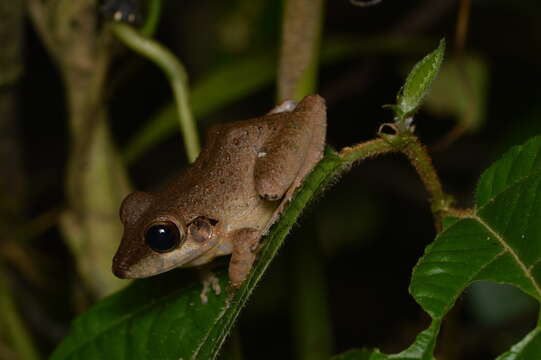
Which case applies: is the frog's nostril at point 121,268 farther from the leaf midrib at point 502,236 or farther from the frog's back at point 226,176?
the leaf midrib at point 502,236

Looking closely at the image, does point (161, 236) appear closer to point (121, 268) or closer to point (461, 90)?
point (121, 268)

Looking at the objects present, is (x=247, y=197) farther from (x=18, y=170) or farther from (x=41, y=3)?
(x=18, y=170)

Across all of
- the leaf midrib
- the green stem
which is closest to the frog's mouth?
the green stem

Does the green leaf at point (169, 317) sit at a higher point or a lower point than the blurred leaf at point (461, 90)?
lower

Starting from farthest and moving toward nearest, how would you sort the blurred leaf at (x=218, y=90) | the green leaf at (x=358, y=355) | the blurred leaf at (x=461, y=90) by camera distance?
the blurred leaf at (x=461, y=90) < the blurred leaf at (x=218, y=90) < the green leaf at (x=358, y=355)

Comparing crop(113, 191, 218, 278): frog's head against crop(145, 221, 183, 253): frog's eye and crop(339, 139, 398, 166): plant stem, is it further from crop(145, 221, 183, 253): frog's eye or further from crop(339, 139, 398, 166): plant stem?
crop(339, 139, 398, 166): plant stem

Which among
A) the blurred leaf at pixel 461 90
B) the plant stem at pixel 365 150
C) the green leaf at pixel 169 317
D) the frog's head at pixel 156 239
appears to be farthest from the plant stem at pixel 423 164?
the blurred leaf at pixel 461 90

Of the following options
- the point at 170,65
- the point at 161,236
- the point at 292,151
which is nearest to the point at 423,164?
the point at 292,151
